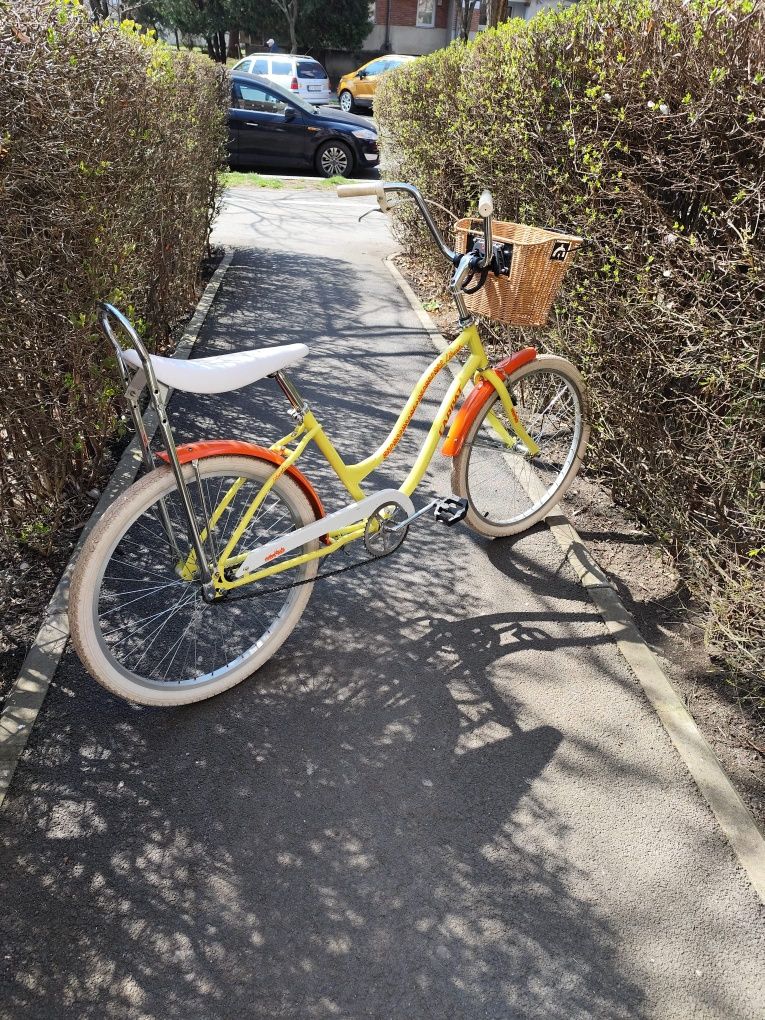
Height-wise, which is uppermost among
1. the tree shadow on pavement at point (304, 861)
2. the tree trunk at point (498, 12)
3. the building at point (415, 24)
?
the building at point (415, 24)

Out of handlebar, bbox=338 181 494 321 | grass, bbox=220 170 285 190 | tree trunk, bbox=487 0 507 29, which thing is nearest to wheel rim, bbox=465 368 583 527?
handlebar, bbox=338 181 494 321

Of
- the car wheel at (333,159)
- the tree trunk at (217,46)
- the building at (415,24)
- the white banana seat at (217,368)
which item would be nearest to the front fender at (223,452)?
the white banana seat at (217,368)

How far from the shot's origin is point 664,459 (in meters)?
3.77

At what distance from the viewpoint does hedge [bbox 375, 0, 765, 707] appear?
3.09m

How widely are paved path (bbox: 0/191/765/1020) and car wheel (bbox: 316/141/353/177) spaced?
45.1 feet

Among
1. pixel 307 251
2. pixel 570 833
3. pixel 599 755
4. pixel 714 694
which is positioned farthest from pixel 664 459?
pixel 307 251

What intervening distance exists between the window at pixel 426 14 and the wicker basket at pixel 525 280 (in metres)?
41.2

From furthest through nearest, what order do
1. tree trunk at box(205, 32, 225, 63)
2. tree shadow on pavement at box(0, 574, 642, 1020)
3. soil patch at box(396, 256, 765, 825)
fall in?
tree trunk at box(205, 32, 225, 63), soil patch at box(396, 256, 765, 825), tree shadow on pavement at box(0, 574, 642, 1020)

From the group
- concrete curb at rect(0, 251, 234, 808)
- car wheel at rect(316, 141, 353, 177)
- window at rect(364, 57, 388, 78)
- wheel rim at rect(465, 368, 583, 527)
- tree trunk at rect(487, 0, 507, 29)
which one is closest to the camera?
concrete curb at rect(0, 251, 234, 808)

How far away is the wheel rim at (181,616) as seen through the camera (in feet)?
9.85

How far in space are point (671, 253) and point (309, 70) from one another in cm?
2096

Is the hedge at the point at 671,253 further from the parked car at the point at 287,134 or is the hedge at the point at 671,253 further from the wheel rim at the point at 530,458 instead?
the parked car at the point at 287,134

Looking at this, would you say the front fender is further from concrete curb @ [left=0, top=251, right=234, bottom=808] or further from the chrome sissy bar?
concrete curb @ [left=0, top=251, right=234, bottom=808]

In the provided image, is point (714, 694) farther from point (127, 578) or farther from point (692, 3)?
point (692, 3)
